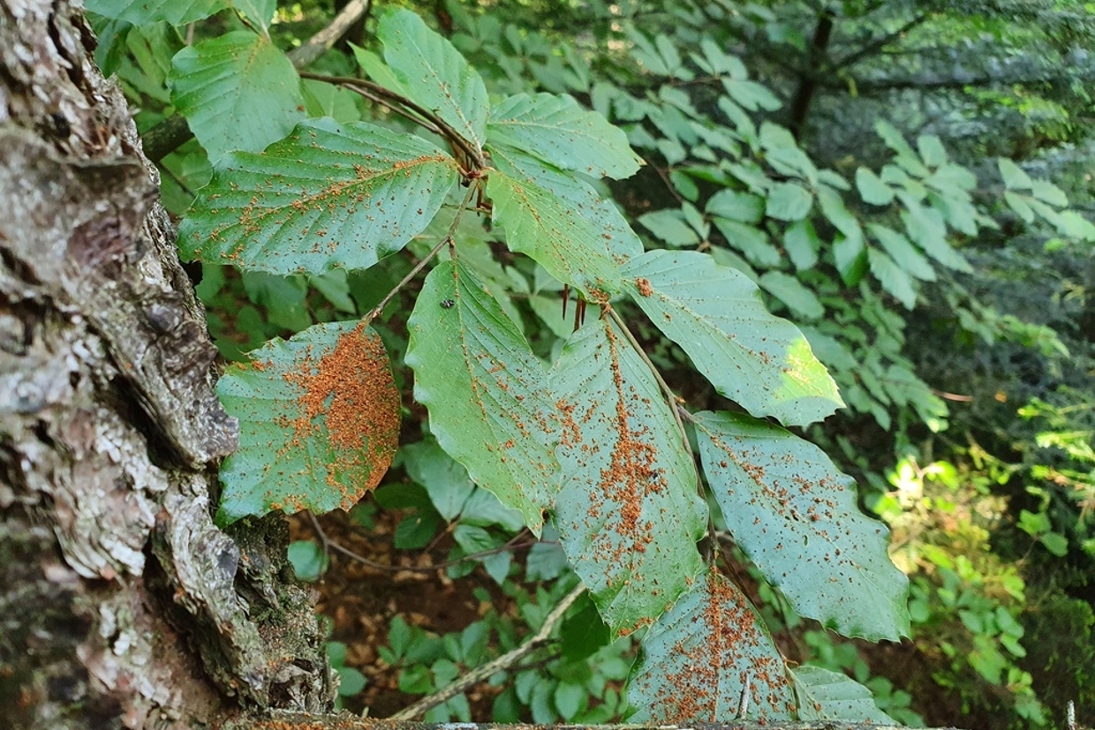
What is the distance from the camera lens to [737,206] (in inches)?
69.7

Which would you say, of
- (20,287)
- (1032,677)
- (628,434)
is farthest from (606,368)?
(1032,677)

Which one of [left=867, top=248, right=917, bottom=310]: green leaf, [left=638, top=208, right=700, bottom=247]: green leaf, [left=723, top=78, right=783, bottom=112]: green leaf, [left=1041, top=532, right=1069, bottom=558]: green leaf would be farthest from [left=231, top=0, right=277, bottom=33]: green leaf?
[left=1041, top=532, right=1069, bottom=558]: green leaf

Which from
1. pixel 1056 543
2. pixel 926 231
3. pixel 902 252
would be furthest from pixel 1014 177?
pixel 1056 543

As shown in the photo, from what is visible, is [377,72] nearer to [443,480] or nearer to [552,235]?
[552,235]

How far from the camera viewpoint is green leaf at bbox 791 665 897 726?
2.18ft

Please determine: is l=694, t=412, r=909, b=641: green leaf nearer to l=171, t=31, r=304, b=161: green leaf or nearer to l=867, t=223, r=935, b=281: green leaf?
l=171, t=31, r=304, b=161: green leaf

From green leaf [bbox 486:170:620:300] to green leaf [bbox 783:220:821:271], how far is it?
4.12 feet

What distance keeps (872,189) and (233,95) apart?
156 centimetres

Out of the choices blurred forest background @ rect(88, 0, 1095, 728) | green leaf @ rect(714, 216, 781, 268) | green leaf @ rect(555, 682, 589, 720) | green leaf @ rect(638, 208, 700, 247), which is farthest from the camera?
green leaf @ rect(714, 216, 781, 268)

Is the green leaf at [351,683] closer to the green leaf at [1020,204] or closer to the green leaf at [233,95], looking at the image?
the green leaf at [233,95]

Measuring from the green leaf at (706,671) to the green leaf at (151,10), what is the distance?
0.83 m

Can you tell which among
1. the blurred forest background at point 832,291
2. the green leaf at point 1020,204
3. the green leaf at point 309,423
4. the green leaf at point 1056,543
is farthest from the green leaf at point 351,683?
the green leaf at point 1056,543

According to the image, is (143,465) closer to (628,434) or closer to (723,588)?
(628,434)

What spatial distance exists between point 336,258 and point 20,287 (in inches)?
8.9
